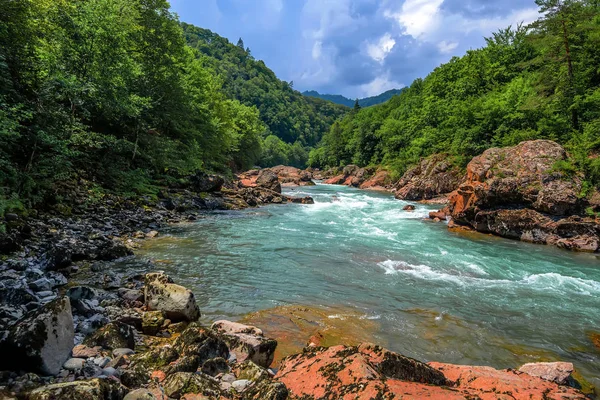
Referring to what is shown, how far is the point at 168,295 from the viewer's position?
6.63m

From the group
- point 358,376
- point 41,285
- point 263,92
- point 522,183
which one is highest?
point 263,92

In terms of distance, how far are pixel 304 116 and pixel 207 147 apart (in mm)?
→ 160165

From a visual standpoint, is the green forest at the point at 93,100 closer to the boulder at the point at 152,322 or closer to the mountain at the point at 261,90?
the boulder at the point at 152,322

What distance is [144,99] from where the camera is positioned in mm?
18031

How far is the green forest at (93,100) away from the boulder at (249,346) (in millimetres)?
6529

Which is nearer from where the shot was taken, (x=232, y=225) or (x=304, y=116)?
(x=232, y=225)

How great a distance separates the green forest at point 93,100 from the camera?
34.3ft

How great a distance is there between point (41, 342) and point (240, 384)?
2.37 metres

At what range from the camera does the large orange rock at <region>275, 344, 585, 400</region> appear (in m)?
3.22

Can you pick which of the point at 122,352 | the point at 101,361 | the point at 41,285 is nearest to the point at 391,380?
the point at 101,361

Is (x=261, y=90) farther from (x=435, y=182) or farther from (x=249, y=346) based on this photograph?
(x=249, y=346)

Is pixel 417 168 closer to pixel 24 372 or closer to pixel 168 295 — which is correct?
pixel 168 295

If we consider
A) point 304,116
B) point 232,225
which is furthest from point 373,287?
point 304,116

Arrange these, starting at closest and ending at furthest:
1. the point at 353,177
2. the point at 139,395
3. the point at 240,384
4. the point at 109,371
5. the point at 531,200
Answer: the point at 139,395, the point at 109,371, the point at 240,384, the point at 531,200, the point at 353,177
